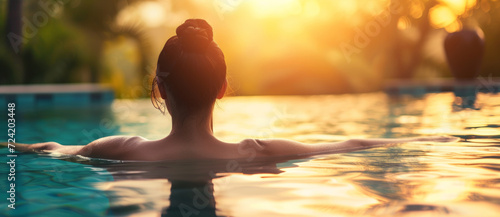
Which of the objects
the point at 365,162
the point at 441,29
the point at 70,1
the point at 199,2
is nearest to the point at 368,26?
the point at 441,29

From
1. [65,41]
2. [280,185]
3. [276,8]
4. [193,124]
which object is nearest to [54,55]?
[65,41]

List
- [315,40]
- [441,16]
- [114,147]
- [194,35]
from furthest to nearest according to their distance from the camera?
[315,40] → [441,16] → [114,147] → [194,35]

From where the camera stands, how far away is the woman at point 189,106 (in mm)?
2961

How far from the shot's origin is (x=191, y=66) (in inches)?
116

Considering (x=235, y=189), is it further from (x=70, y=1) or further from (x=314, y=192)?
(x=70, y=1)

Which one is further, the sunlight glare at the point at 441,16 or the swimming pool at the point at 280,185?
the sunlight glare at the point at 441,16

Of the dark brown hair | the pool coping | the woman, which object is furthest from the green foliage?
the dark brown hair

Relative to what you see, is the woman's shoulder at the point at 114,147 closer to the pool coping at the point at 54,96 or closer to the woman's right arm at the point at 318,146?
the woman's right arm at the point at 318,146

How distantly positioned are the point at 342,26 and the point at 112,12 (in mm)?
11068

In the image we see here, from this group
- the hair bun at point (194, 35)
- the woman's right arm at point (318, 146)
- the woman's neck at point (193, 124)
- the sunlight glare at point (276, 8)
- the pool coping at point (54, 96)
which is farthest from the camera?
the sunlight glare at point (276, 8)

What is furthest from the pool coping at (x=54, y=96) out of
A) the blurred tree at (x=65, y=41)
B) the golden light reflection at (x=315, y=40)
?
the golden light reflection at (x=315, y=40)

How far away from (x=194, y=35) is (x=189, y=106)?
406mm

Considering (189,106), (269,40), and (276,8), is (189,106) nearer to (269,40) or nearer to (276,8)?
(269,40)

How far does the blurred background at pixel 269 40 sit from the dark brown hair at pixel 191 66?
37.7ft
